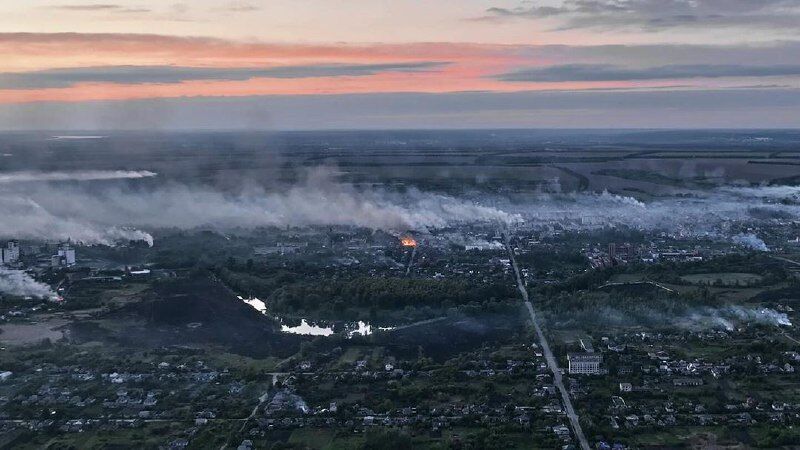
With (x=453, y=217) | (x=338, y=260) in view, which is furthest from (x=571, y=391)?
(x=453, y=217)

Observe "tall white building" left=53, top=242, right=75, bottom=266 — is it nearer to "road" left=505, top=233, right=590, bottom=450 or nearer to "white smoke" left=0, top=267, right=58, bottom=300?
"white smoke" left=0, top=267, right=58, bottom=300

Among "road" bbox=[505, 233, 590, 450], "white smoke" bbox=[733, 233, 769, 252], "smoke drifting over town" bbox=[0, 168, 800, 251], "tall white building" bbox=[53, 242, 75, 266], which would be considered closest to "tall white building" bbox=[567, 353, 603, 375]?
"road" bbox=[505, 233, 590, 450]

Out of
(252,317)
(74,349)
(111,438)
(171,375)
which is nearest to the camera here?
(111,438)

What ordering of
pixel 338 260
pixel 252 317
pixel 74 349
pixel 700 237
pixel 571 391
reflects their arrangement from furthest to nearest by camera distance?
pixel 700 237, pixel 338 260, pixel 252 317, pixel 74 349, pixel 571 391

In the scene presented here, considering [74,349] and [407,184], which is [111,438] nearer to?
[74,349]

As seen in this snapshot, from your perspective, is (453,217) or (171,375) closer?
(171,375)

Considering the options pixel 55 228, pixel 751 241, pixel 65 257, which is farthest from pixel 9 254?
pixel 751 241
